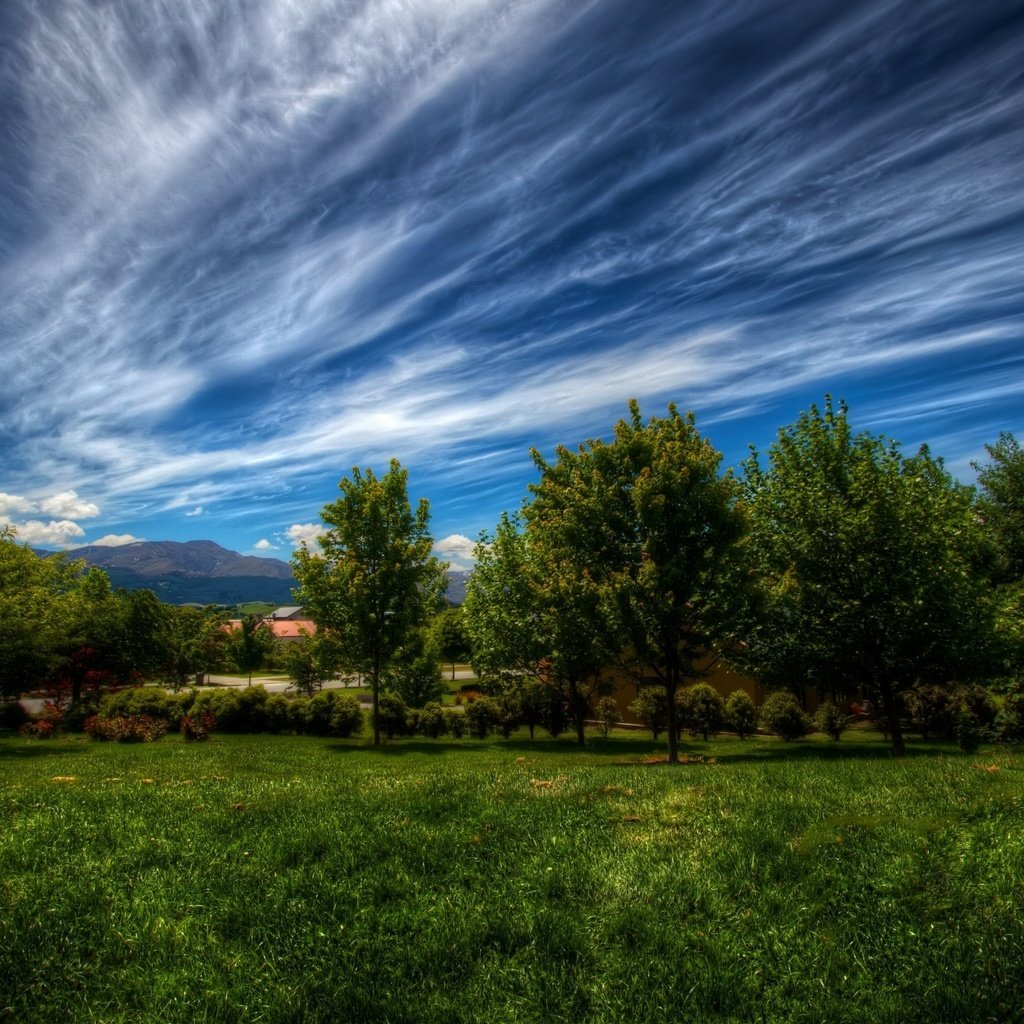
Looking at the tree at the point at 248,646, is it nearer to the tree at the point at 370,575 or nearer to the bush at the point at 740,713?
the tree at the point at 370,575

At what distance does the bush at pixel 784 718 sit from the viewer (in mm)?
26812

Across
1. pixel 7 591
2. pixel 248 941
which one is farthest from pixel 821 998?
pixel 7 591

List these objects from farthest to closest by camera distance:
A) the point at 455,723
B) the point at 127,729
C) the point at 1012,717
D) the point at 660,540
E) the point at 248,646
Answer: the point at 248,646 < the point at 455,723 < the point at 127,729 < the point at 1012,717 < the point at 660,540

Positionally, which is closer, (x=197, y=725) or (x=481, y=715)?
(x=197, y=725)

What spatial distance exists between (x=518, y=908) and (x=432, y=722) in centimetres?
2491

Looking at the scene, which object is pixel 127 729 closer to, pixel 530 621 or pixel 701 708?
pixel 530 621

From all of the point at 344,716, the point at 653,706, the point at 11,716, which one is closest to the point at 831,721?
the point at 653,706

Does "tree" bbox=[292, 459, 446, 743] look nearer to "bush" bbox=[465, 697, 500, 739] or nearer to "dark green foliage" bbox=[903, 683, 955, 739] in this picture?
"bush" bbox=[465, 697, 500, 739]

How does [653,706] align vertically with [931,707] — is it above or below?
below

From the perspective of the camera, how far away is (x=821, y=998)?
470 centimetres

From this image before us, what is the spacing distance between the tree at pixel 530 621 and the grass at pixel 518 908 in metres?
13.1

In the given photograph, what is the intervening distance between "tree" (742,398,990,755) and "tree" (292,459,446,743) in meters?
Answer: 12.7

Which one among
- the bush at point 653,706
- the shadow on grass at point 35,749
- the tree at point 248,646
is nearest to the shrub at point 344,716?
the shadow on grass at point 35,749

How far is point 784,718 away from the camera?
26.8 m
